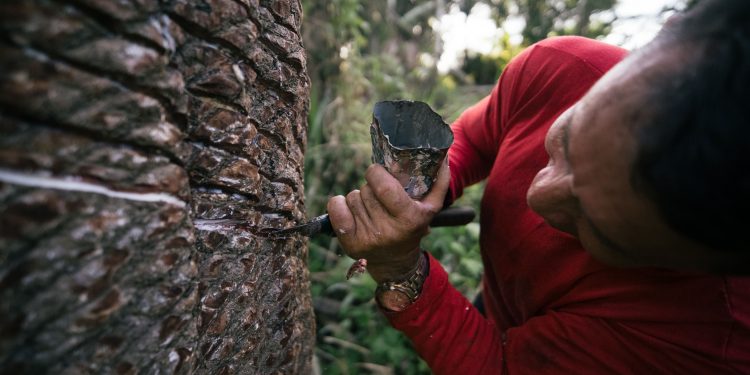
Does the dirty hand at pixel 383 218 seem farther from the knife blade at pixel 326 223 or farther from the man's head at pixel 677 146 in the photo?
the man's head at pixel 677 146

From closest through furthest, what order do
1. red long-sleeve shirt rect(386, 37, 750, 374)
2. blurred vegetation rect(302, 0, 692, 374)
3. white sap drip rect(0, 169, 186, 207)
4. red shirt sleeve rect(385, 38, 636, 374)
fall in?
white sap drip rect(0, 169, 186, 207) < red long-sleeve shirt rect(386, 37, 750, 374) < red shirt sleeve rect(385, 38, 636, 374) < blurred vegetation rect(302, 0, 692, 374)

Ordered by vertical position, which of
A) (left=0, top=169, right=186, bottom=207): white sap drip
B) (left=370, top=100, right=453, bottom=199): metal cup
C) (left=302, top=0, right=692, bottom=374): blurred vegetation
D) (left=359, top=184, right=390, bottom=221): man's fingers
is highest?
(left=0, top=169, right=186, bottom=207): white sap drip

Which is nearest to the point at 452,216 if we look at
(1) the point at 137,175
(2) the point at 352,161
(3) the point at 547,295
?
(3) the point at 547,295

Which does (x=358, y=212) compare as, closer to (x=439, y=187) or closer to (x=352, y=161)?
(x=439, y=187)

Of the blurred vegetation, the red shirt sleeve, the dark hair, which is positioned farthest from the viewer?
the blurred vegetation

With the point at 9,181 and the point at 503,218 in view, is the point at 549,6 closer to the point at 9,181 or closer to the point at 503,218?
the point at 503,218

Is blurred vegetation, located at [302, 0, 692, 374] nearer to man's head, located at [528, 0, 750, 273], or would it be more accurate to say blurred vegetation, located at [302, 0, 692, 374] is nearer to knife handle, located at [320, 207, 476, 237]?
knife handle, located at [320, 207, 476, 237]

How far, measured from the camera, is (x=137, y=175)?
62cm

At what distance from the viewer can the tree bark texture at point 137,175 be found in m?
0.50

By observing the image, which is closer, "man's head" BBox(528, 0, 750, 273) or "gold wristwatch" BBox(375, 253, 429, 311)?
"man's head" BBox(528, 0, 750, 273)

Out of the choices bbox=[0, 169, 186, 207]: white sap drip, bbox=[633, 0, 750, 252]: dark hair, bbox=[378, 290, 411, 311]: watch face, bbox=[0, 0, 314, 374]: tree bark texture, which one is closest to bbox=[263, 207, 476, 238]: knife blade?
bbox=[0, 0, 314, 374]: tree bark texture

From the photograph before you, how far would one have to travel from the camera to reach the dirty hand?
1.04 m

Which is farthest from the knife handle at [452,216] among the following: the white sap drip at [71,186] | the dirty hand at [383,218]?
the white sap drip at [71,186]

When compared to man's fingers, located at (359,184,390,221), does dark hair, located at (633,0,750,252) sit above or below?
above
